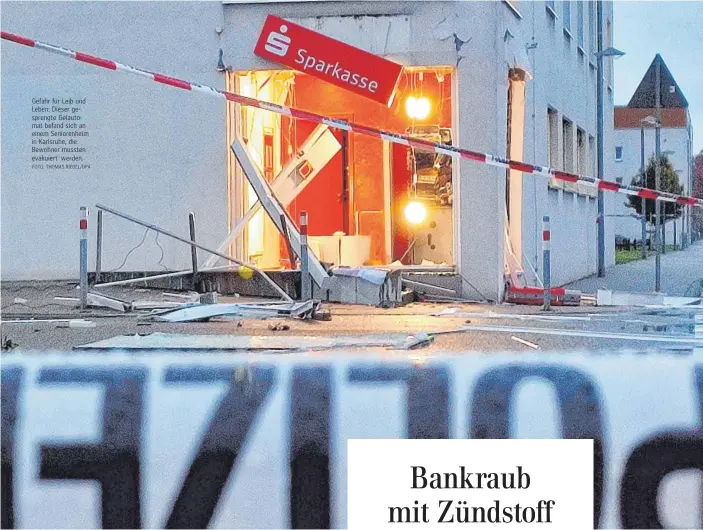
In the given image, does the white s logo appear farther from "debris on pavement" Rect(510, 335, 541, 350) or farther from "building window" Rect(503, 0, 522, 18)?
"debris on pavement" Rect(510, 335, 541, 350)

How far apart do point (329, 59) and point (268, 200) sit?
5.48 feet

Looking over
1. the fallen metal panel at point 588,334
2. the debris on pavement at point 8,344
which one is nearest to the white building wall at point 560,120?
the fallen metal panel at point 588,334

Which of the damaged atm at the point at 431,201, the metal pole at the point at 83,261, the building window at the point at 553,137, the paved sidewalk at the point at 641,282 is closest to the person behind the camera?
the metal pole at the point at 83,261

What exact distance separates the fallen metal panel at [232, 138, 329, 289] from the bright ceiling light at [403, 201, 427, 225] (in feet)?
6.74

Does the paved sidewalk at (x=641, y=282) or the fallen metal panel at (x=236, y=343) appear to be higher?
the paved sidewalk at (x=641, y=282)

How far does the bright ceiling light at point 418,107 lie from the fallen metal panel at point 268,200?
7.52ft

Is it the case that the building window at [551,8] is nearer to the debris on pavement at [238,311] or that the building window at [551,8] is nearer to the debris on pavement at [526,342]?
the debris on pavement at [238,311]

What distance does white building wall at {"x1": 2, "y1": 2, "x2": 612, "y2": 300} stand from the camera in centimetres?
1210

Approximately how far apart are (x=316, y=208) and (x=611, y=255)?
12.8m

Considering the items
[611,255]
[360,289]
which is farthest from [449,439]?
[611,255]

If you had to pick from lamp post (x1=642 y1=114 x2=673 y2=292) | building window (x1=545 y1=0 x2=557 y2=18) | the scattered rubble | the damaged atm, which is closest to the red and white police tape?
the scattered rubble

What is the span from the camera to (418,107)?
13602 mm

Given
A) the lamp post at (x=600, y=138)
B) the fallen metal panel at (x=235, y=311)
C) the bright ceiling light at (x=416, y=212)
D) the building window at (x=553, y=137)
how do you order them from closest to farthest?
the fallen metal panel at (x=235, y=311) → the bright ceiling light at (x=416, y=212) → the building window at (x=553, y=137) → the lamp post at (x=600, y=138)

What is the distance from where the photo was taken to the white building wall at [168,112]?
39.7 ft
